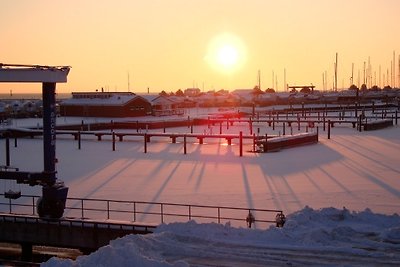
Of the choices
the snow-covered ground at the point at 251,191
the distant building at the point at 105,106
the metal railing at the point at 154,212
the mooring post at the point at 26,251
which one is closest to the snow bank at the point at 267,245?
the snow-covered ground at the point at 251,191

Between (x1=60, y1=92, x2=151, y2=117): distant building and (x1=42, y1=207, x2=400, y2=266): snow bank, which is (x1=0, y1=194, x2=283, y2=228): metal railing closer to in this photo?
(x1=42, y1=207, x2=400, y2=266): snow bank

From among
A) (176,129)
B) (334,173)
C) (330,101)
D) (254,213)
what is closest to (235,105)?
(330,101)

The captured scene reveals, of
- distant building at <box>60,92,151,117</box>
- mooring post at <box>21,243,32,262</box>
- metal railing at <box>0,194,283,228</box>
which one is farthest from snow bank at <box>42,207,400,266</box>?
distant building at <box>60,92,151,117</box>

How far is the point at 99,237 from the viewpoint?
15.8 metres

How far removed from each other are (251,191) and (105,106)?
51014 mm

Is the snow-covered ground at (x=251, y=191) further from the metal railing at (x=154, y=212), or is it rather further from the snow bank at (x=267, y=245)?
the metal railing at (x=154, y=212)

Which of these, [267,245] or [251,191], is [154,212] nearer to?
Answer: [251,191]

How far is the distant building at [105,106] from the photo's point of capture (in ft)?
230

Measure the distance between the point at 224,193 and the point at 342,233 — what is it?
333 inches

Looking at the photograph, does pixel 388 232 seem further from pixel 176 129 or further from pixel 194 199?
pixel 176 129

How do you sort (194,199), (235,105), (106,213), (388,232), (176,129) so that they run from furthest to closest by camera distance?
(235,105) < (176,129) < (194,199) < (106,213) < (388,232)

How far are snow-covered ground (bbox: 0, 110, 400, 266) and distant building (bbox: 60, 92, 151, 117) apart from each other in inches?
843

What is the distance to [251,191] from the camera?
74.0ft

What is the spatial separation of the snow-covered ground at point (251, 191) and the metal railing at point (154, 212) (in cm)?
125
